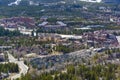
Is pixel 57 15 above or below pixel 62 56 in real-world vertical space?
Result: below

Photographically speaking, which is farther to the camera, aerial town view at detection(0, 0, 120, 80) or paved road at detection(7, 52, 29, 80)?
paved road at detection(7, 52, 29, 80)

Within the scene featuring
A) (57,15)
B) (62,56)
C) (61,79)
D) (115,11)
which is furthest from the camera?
(115,11)

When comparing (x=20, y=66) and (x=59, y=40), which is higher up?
(x=20, y=66)

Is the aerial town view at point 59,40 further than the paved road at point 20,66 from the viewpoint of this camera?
No

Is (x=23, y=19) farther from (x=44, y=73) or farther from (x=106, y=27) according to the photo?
(x=44, y=73)

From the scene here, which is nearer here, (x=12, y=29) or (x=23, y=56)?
(x=23, y=56)

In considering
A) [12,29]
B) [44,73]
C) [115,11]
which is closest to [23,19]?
[12,29]

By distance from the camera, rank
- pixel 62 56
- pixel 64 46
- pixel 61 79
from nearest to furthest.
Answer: pixel 61 79
pixel 62 56
pixel 64 46

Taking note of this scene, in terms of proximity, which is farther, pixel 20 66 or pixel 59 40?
pixel 59 40
